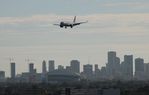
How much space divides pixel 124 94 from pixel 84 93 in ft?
34.7

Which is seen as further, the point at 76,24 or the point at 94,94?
the point at 94,94

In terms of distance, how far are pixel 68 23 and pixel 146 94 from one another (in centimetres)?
8419

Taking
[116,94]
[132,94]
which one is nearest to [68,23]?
[116,94]

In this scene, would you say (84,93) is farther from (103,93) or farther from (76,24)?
(76,24)

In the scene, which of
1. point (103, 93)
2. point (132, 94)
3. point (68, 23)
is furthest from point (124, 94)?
point (68, 23)

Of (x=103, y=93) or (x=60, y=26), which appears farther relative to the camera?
(x=103, y=93)

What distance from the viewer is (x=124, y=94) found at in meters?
192

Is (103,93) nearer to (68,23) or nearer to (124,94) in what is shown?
(124,94)

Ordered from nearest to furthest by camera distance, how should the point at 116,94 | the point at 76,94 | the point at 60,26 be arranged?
1. the point at 60,26
2. the point at 116,94
3. the point at 76,94

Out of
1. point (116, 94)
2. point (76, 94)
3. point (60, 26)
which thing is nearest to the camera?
point (60, 26)

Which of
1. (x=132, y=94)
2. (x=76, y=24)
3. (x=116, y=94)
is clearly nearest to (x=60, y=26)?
(x=76, y=24)

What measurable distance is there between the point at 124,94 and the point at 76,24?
92.3 m

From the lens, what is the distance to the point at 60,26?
100938mm

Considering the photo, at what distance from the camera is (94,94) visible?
184m
